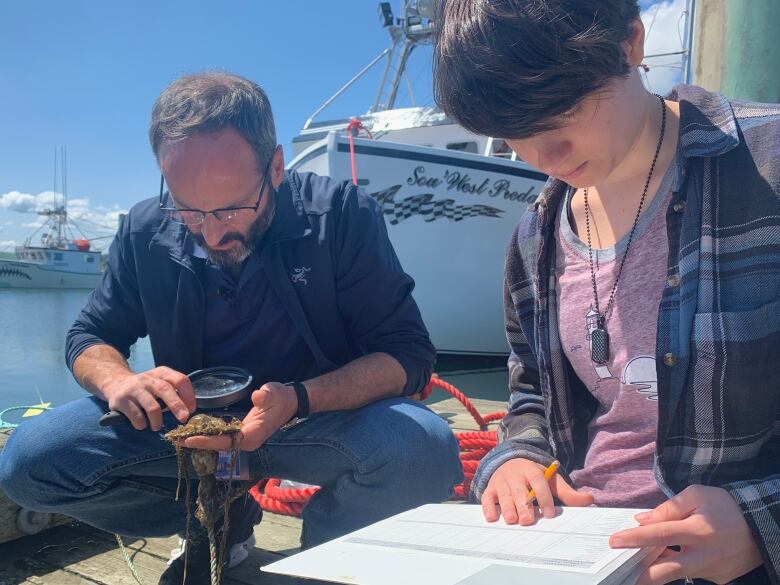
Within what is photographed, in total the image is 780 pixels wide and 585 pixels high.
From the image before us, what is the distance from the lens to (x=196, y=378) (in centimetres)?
161

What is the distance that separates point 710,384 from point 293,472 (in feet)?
3.34

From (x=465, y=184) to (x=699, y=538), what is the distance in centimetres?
563

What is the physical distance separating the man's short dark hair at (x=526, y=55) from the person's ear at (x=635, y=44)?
0.04 ft

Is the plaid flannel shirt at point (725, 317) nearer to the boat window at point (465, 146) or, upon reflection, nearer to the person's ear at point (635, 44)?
the person's ear at point (635, 44)

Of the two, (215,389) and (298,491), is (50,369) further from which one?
(215,389)

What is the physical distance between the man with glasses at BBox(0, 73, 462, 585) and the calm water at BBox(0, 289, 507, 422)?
1631mm

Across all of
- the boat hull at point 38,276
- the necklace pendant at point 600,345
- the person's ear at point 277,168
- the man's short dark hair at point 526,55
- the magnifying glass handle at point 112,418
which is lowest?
the boat hull at point 38,276

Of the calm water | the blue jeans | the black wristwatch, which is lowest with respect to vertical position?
the calm water

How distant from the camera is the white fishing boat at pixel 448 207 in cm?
607

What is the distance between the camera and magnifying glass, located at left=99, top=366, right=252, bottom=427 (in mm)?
→ 1508

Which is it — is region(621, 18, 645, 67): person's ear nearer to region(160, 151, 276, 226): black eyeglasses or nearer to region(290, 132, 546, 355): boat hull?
region(160, 151, 276, 226): black eyeglasses

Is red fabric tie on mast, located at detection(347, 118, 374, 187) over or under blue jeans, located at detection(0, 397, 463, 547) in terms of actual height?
over

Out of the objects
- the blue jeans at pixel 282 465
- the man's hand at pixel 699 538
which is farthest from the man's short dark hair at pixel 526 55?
the blue jeans at pixel 282 465

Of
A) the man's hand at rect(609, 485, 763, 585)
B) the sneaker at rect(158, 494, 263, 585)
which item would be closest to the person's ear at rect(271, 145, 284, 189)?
the sneaker at rect(158, 494, 263, 585)
